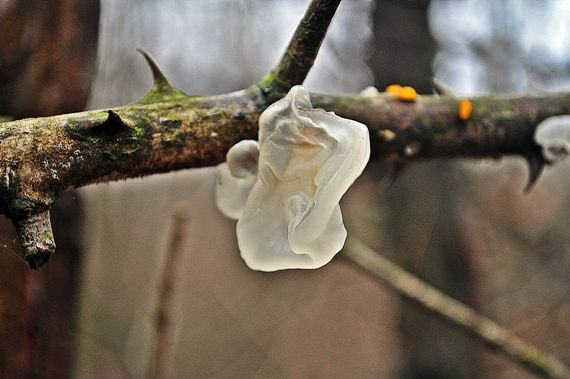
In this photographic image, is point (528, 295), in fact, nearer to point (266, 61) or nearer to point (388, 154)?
point (266, 61)

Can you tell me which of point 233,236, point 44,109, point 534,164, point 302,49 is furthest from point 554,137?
point 233,236

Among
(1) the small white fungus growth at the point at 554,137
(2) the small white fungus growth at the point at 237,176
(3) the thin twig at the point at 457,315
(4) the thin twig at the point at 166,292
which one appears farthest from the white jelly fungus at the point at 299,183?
(3) the thin twig at the point at 457,315

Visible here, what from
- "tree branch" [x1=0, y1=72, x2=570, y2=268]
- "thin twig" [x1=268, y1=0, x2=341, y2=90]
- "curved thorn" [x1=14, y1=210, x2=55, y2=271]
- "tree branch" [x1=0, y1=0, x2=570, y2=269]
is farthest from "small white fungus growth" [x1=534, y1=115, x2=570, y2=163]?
"curved thorn" [x1=14, y1=210, x2=55, y2=271]

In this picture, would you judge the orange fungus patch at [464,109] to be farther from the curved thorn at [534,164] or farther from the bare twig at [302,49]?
the bare twig at [302,49]

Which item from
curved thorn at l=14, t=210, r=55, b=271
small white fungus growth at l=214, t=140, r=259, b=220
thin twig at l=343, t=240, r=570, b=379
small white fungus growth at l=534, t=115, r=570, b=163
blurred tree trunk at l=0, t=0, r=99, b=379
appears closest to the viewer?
curved thorn at l=14, t=210, r=55, b=271

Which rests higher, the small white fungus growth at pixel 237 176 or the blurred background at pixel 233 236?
the small white fungus growth at pixel 237 176

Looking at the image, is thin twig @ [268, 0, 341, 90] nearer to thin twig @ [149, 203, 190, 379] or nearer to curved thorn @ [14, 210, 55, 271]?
curved thorn @ [14, 210, 55, 271]
